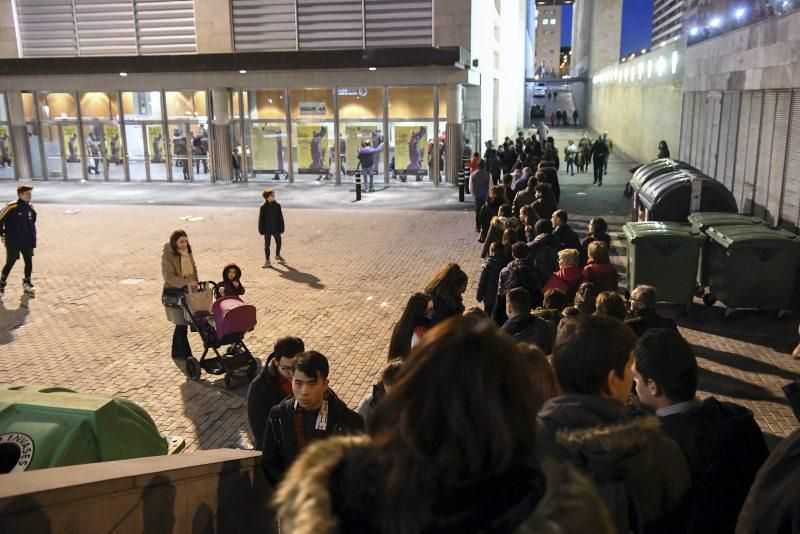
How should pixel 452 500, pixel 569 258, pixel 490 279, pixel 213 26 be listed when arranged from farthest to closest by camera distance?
pixel 213 26, pixel 490 279, pixel 569 258, pixel 452 500

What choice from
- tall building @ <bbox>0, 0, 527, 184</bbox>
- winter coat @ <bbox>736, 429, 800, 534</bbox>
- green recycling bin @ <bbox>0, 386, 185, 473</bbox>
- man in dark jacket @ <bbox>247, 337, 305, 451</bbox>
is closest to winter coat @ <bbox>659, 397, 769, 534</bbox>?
winter coat @ <bbox>736, 429, 800, 534</bbox>

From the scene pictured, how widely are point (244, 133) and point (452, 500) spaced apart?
27871mm

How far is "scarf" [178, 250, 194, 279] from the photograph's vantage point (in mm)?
8789

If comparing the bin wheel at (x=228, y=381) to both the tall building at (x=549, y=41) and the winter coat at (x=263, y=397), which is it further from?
the tall building at (x=549, y=41)

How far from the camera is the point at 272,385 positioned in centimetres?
505

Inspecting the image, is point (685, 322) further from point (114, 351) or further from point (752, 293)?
point (114, 351)

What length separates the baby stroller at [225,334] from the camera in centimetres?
807

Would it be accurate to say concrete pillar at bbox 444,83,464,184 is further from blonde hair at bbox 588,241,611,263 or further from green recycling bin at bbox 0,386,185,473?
green recycling bin at bbox 0,386,185,473

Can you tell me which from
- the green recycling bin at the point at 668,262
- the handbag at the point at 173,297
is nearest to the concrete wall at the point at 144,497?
the handbag at the point at 173,297

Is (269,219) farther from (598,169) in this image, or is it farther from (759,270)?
(598,169)

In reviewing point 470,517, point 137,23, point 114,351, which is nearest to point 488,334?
point 470,517

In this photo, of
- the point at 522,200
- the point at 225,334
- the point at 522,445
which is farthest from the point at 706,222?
the point at 522,445

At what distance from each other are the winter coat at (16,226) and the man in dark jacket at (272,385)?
8908 millimetres

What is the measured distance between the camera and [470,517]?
181 cm
